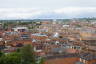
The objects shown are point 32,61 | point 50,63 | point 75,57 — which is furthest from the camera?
point 75,57

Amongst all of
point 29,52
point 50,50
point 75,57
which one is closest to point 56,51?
point 50,50

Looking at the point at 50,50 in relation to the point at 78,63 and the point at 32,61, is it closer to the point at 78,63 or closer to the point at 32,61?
the point at 78,63

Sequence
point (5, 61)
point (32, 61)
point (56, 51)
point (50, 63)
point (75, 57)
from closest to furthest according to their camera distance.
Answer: point (5, 61)
point (32, 61)
point (50, 63)
point (75, 57)
point (56, 51)

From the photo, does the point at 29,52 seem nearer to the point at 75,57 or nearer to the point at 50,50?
the point at 75,57

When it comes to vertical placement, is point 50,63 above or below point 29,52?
below

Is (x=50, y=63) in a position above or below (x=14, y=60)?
below

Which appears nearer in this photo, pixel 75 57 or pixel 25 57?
pixel 25 57

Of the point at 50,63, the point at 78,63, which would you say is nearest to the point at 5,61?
the point at 50,63

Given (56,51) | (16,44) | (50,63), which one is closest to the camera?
(50,63)

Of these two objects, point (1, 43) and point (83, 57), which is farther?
point (1, 43)
